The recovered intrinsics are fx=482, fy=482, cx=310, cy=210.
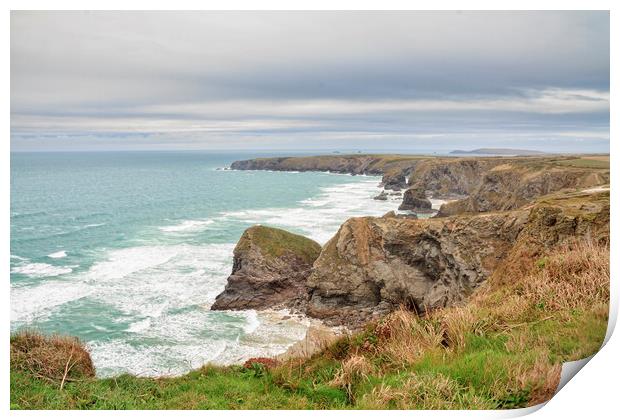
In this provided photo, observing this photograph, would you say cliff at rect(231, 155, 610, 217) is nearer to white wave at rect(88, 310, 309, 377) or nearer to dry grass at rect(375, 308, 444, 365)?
white wave at rect(88, 310, 309, 377)

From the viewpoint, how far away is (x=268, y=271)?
35.4 meters

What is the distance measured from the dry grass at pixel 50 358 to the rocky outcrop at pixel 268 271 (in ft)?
71.7

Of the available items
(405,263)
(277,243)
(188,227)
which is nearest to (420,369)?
(405,263)

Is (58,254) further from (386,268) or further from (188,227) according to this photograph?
(386,268)

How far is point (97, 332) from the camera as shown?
27.8 meters

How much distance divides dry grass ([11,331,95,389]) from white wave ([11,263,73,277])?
111ft

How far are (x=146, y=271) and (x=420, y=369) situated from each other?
37.0 m

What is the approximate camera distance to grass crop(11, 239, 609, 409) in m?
7.74

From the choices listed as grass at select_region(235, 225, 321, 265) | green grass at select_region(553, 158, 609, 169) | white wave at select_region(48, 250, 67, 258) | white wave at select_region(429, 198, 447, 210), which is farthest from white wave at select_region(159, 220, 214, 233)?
green grass at select_region(553, 158, 609, 169)

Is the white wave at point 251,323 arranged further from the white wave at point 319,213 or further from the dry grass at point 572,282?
the dry grass at point 572,282
